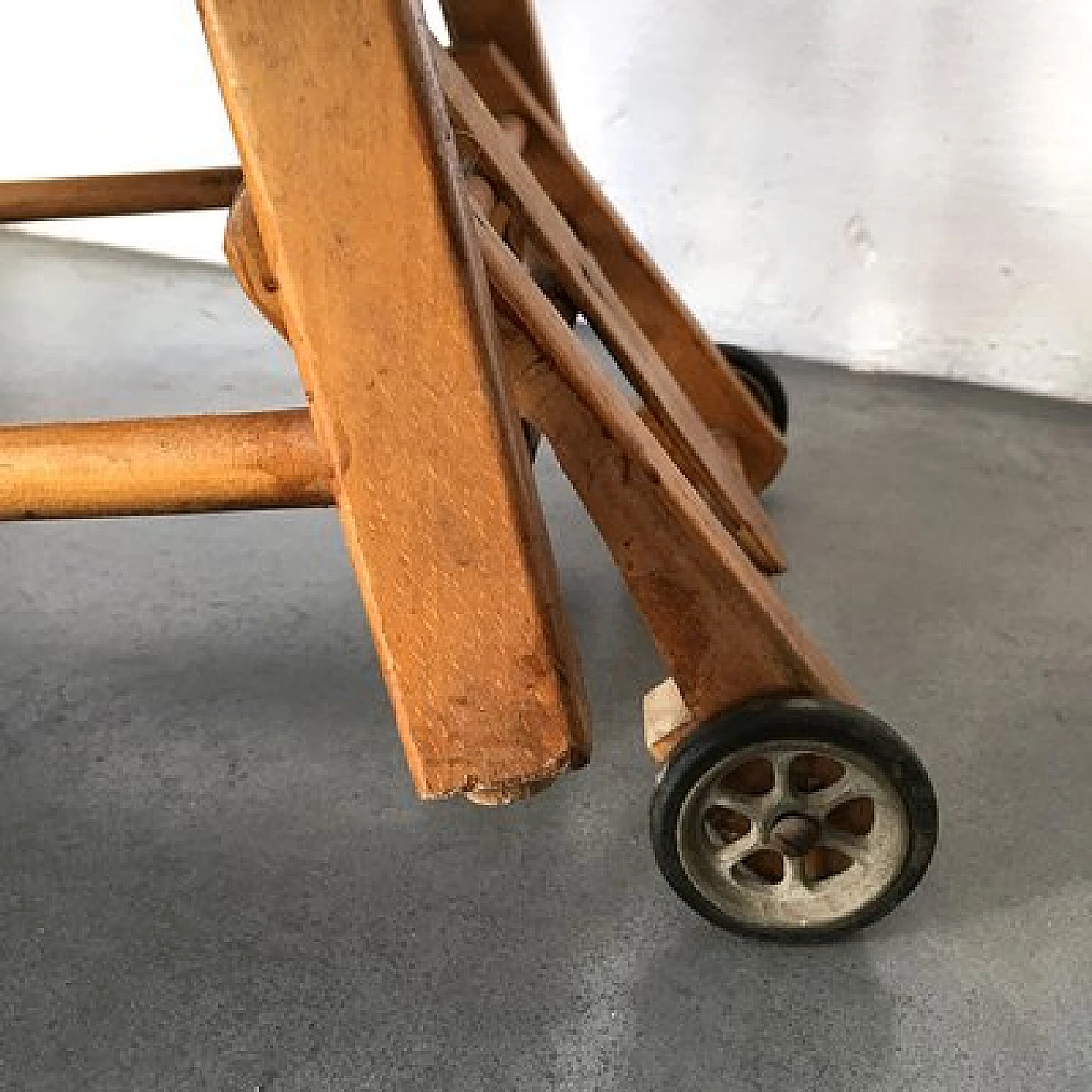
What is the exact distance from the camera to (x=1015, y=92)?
62.1 inches

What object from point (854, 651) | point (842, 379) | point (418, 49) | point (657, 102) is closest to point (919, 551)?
point (854, 651)

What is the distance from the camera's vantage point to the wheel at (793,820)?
0.78 m

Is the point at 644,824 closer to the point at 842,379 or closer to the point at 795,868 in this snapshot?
the point at 795,868

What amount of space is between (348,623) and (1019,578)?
601mm

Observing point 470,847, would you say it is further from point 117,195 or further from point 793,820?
point 117,195

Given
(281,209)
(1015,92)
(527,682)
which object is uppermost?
(281,209)

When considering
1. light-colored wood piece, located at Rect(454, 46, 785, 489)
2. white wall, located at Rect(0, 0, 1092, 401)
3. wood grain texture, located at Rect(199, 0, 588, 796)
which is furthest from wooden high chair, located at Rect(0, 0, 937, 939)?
white wall, located at Rect(0, 0, 1092, 401)

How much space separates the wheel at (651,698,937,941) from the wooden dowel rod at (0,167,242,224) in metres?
0.62

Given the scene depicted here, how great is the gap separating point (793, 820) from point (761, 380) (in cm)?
69

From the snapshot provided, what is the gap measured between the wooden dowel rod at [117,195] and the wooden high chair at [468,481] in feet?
0.89

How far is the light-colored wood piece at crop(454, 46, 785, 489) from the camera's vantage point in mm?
1169

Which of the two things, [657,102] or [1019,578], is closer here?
[1019,578]

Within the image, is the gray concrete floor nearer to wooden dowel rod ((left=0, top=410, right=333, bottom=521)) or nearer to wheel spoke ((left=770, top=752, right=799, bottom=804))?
wheel spoke ((left=770, top=752, right=799, bottom=804))

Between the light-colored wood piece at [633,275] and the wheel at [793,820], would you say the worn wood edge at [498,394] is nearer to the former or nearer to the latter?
the wheel at [793,820]
